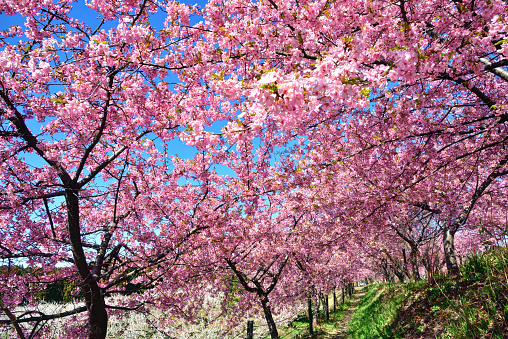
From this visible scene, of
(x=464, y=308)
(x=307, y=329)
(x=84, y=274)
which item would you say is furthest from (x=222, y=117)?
(x=307, y=329)

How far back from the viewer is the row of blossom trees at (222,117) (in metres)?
3.60

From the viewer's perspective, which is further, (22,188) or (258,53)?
(22,188)

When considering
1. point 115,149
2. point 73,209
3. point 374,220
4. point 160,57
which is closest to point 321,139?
point 374,220

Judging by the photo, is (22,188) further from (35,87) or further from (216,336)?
(216,336)

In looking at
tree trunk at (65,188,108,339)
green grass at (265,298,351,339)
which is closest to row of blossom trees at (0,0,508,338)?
tree trunk at (65,188,108,339)

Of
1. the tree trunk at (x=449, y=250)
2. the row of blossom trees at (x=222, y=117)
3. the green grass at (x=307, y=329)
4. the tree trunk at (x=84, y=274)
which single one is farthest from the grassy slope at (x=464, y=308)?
the green grass at (x=307, y=329)

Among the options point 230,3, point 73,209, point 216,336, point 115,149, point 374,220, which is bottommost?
point 216,336

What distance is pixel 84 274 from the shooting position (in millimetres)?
5570

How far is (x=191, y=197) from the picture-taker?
813 cm

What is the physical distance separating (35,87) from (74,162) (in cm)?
229

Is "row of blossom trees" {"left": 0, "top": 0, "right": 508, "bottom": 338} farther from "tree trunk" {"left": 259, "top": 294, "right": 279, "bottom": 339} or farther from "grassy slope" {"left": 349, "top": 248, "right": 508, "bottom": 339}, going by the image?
"tree trunk" {"left": 259, "top": 294, "right": 279, "bottom": 339}

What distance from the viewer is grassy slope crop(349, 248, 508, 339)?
418 centimetres

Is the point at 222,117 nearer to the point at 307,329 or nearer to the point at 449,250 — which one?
the point at 449,250

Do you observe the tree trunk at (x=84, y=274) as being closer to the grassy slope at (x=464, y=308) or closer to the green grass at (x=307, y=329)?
the grassy slope at (x=464, y=308)
